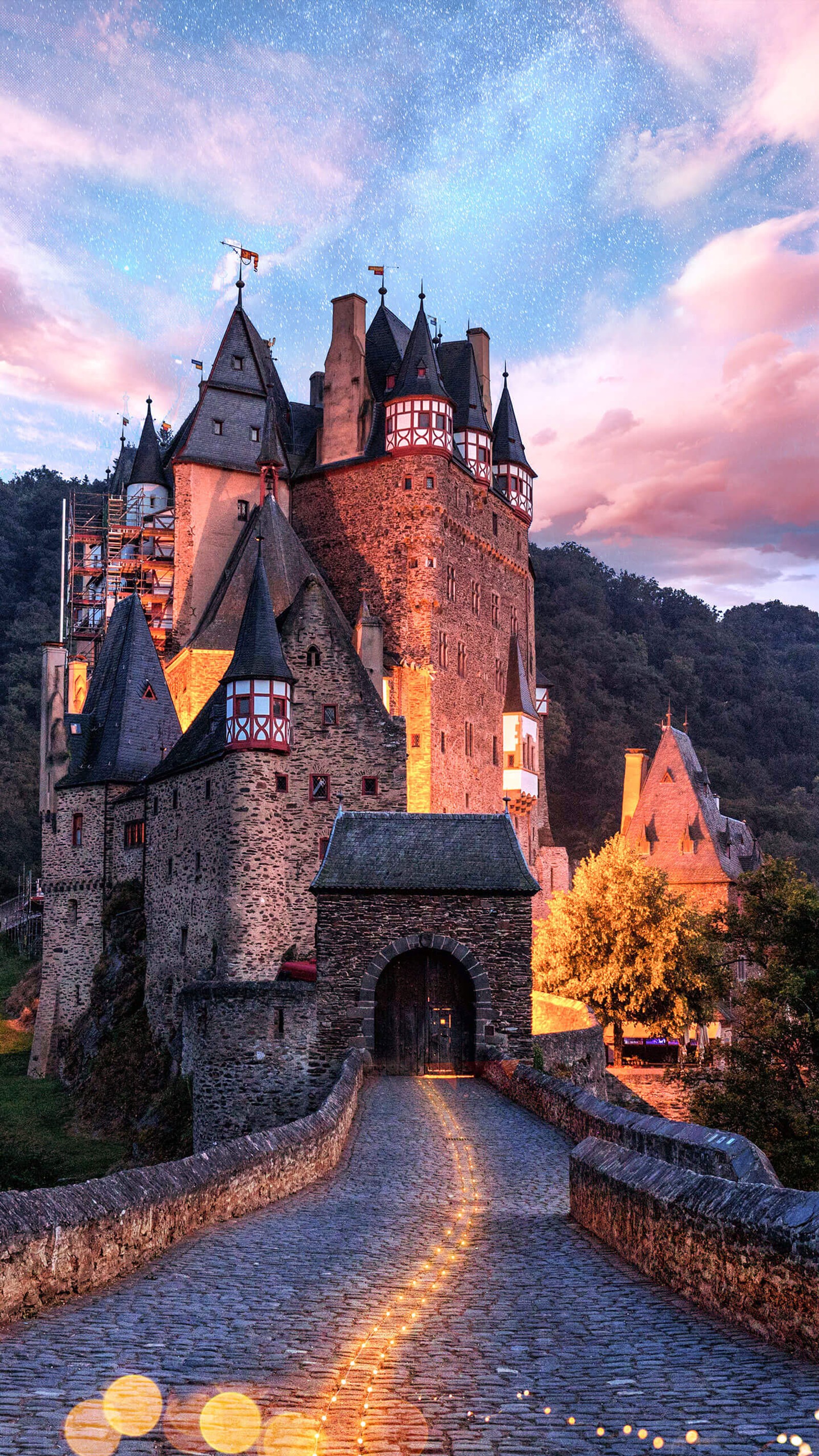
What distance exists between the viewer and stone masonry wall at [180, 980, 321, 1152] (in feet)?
89.7

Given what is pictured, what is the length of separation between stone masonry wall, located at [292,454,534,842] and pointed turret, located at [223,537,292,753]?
1328 cm

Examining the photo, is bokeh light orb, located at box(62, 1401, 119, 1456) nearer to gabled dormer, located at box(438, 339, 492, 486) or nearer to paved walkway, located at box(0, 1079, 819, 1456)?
paved walkway, located at box(0, 1079, 819, 1456)

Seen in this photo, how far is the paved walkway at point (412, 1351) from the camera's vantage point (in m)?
5.27

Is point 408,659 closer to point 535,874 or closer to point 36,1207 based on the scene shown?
point 535,874

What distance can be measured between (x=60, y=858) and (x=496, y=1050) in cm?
2330

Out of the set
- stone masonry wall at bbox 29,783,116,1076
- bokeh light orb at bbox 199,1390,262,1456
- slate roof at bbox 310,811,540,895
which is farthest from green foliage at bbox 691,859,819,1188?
stone masonry wall at bbox 29,783,116,1076

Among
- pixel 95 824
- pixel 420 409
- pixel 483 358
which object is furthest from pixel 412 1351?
pixel 483 358

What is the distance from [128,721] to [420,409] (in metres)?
16.9

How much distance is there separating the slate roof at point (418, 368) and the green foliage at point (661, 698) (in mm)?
36406

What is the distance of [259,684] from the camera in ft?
118

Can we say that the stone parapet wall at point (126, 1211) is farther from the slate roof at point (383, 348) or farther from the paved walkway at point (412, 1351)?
the slate roof at point (383, 348)

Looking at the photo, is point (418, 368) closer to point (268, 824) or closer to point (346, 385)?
point (346, 385)

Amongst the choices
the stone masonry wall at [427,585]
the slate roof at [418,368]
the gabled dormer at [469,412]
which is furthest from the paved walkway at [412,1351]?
the gabled dormer at [469,412]

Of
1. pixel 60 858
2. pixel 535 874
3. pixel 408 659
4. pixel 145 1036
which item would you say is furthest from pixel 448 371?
pixel 145 1036
